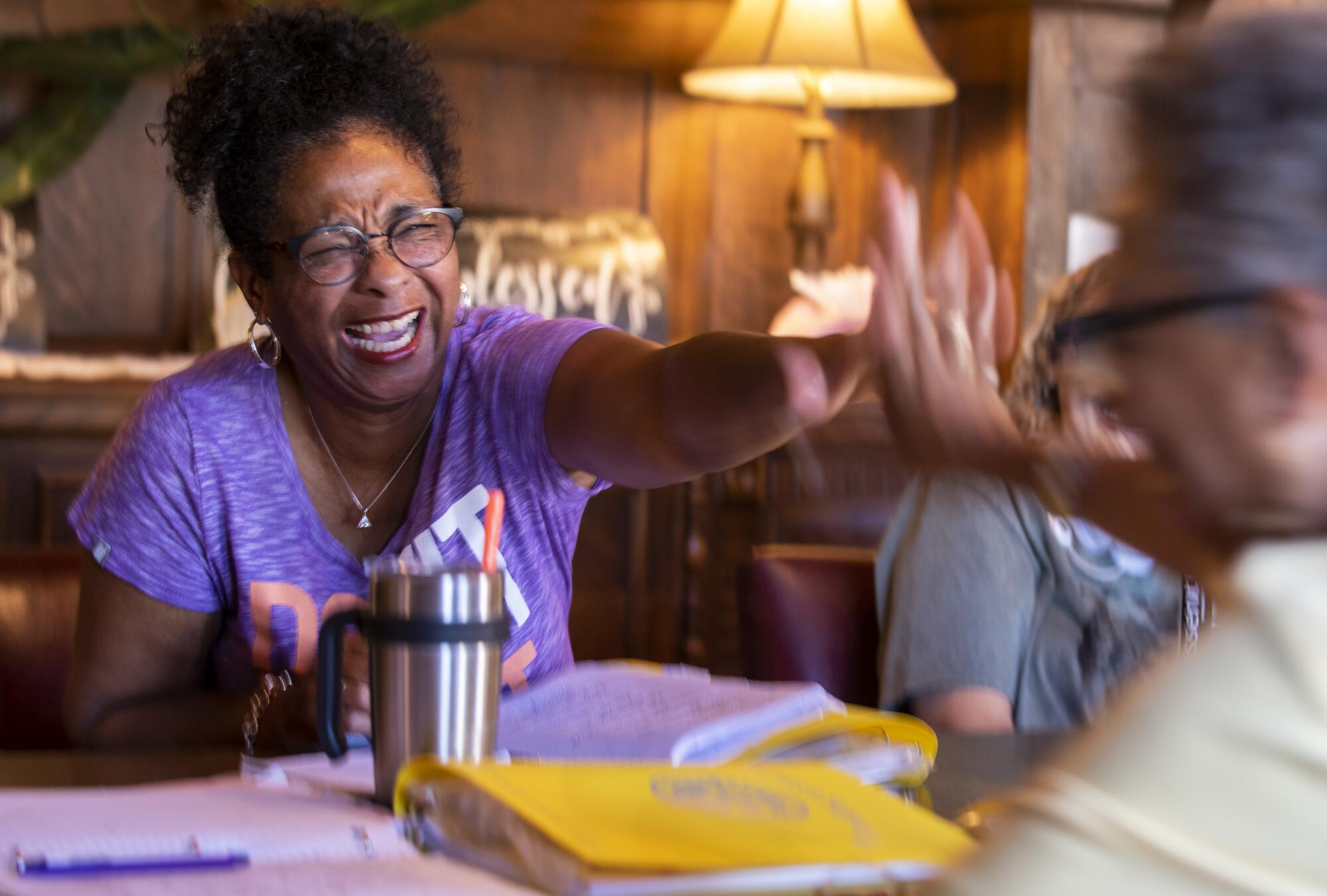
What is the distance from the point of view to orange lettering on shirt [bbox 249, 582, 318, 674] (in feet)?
4.86

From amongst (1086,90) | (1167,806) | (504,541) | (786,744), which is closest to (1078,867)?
(1167,806)

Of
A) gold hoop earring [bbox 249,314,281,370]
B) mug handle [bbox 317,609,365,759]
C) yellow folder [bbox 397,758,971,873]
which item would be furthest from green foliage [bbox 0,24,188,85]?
yellow folder [bbox 397,758,971,873]

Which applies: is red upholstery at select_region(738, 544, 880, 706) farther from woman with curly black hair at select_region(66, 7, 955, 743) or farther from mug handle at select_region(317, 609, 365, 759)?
mug handle at select_region(317, 609, 365, 759)

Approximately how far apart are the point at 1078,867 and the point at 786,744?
1.93ft

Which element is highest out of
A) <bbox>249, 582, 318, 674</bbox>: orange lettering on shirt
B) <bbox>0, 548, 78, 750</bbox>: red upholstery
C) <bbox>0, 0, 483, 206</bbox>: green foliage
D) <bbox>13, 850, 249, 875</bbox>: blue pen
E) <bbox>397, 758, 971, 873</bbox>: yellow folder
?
<bbox>0, 0, 483, 206</bbox>: green foliage

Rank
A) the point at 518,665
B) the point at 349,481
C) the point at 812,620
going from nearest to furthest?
the point at 518,665, the point at 349,481, the point at 812,620

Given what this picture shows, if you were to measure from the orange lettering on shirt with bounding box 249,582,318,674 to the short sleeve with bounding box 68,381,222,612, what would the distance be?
6 centimetres

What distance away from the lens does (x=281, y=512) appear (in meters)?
1.52

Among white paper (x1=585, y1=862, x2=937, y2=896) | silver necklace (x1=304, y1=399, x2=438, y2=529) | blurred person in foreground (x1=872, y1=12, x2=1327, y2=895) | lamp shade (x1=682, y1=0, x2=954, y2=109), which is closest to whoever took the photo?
blurred person in foreground (x1=872, y1=12, x2=1327, y2=895)

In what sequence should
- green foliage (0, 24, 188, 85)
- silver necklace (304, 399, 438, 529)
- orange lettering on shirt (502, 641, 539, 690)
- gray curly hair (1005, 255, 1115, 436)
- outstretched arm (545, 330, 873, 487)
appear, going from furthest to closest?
green foliage (0, 24, 188, 85), silver necklace (304, 399, 438, 529), orange lettering on shirt (502, 641, 539, 690), outstretched arm (545, 330, 873, 487), gray curly hair (1005, 255, 1115, 436)

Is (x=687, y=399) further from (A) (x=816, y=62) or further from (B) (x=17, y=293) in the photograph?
(B) (x=17, y=293)

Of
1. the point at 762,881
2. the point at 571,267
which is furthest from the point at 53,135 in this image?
the point at 762,881

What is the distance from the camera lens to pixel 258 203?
1564 millimetres

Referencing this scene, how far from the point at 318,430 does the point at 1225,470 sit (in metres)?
1.21
